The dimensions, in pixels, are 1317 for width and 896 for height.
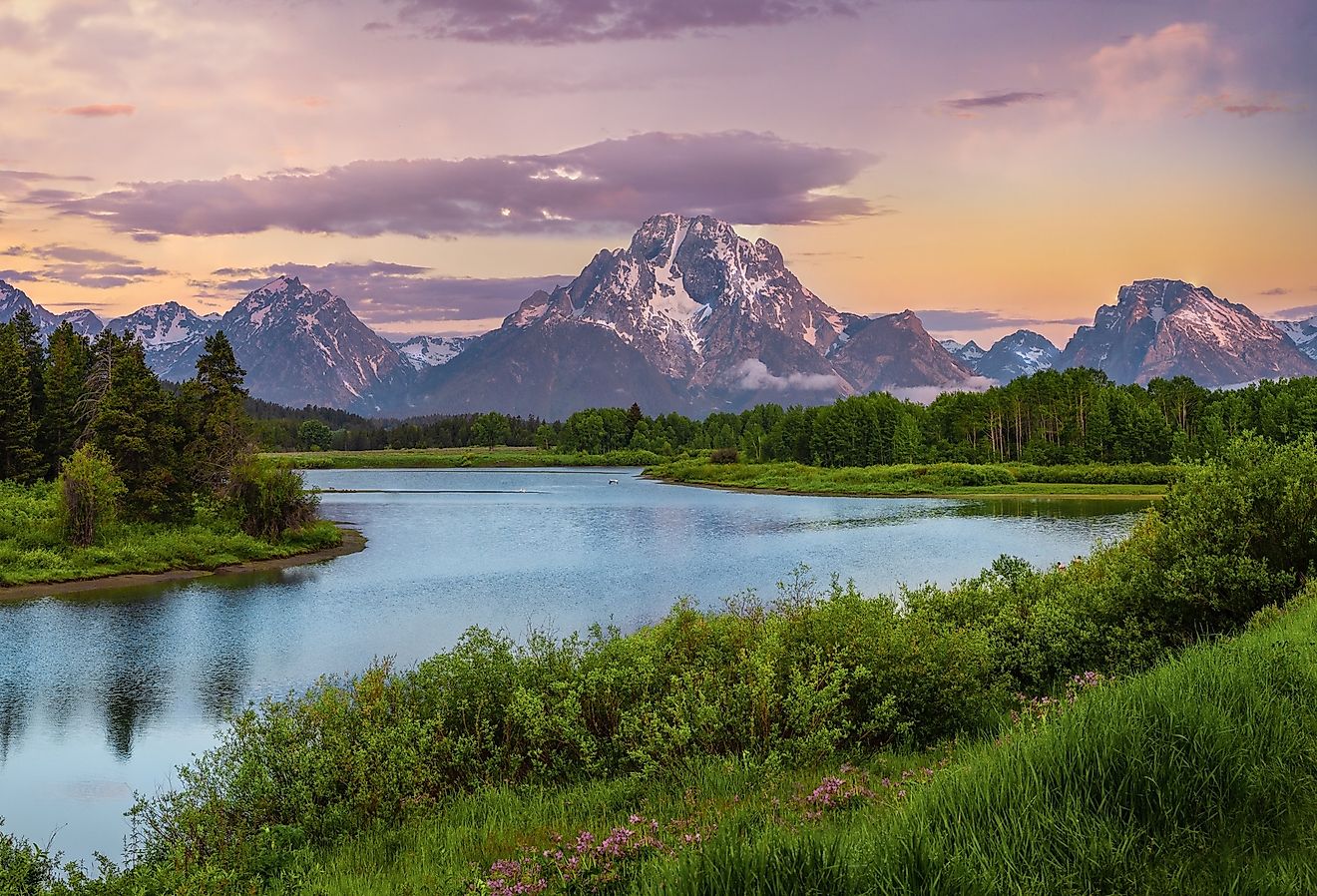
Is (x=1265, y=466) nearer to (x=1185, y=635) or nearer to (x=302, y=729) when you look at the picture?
(x=1185, y=635)

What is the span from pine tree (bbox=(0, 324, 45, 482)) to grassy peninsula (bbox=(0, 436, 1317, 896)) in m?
60.5

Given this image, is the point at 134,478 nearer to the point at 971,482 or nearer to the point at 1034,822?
the point at 1034,822

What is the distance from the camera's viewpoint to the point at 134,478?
51188 mm

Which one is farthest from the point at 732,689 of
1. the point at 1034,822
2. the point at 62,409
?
the point at 62,409

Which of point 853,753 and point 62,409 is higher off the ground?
point 62,409

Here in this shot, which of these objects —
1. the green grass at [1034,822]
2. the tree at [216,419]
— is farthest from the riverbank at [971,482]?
the green grass at [1034,822]

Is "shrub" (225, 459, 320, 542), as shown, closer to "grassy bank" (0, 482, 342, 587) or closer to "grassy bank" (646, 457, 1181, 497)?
"grassy bank" (0, 482, 342, 587)

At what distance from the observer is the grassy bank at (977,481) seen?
Result: 101125 mm

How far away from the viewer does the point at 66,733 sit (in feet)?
66.4

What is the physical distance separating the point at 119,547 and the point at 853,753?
45.1 m

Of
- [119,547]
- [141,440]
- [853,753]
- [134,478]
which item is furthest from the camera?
[141,440]

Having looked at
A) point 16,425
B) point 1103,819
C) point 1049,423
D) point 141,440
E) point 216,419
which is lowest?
point 1103,819

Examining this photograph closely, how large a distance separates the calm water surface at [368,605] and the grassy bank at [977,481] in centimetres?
1830

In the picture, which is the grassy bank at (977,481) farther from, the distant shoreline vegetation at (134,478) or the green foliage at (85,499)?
the green foliage at (85,499)
